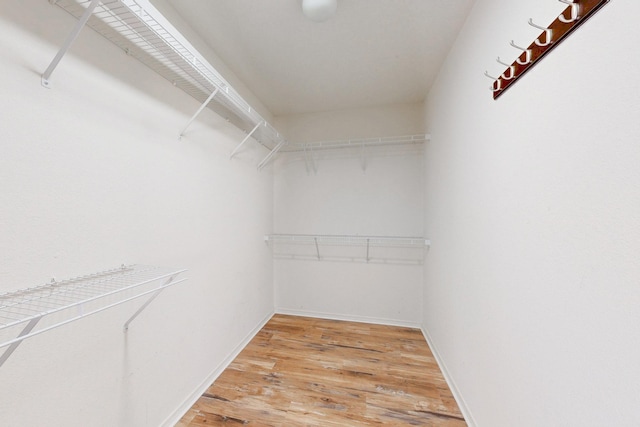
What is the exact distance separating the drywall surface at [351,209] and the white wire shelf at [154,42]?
4.56 ft

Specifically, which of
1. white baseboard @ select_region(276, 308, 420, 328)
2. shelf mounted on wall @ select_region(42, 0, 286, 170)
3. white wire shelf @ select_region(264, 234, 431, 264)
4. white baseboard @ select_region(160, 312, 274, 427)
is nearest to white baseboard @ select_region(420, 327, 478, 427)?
white baseboard @ select_region(276, 308, 420, 328)

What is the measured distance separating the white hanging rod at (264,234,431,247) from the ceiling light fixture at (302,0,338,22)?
1.99 m

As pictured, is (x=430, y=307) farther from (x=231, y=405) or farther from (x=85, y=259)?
(x=85, y=259)

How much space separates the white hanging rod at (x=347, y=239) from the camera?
8.42ft

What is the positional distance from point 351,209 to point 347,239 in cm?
37

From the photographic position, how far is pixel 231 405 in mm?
1525

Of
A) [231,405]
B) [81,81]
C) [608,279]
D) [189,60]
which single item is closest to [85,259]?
[81,81]

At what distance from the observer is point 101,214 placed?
999 millimetres

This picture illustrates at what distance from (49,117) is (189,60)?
62 cm

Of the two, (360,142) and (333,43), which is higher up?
(333,43)

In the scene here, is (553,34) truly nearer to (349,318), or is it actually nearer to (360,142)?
(360,142)

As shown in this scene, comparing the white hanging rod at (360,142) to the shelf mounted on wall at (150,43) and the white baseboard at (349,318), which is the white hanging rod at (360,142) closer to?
the shelf mounted on wall at (150,43)

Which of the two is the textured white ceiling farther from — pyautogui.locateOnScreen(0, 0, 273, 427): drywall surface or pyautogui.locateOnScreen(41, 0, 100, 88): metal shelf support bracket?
pyautogui.locateOnScreen(41, 0, 100, 88): metal shelf support bracket

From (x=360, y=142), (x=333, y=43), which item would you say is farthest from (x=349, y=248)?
(x=333, y=43)
